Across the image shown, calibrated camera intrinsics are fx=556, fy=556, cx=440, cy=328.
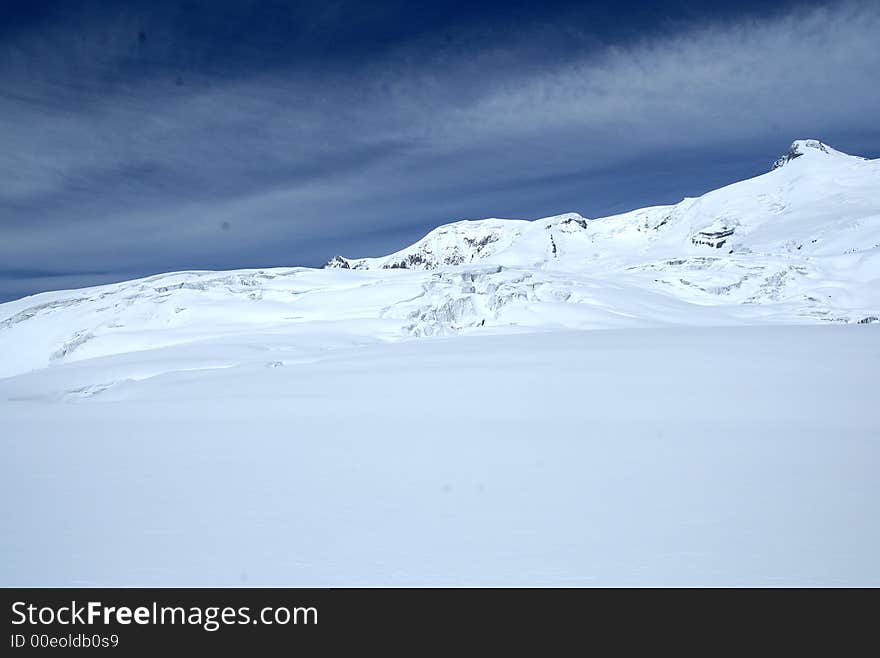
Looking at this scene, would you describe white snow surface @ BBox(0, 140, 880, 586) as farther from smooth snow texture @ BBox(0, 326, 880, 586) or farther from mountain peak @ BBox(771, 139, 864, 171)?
mountain peak @ BBox(771, 139, 864, 171)

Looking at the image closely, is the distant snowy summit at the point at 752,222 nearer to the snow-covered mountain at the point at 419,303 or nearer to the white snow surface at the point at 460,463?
the snow-covered mountain at the point at 419,303

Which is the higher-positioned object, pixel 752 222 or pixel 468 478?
pixel 752 222

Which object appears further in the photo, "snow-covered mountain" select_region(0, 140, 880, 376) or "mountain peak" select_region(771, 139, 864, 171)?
"mountain peak" select_region(771, 139, 864, 171)

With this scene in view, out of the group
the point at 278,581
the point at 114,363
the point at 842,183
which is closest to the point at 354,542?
the point at 278,581

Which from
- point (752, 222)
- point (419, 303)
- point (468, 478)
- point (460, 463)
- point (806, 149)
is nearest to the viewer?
point (468, 478)

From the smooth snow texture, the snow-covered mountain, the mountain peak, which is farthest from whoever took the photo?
the mountain peak

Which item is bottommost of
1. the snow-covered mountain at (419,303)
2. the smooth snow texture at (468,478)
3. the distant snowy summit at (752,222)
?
the smooth snow texture at (468,478)

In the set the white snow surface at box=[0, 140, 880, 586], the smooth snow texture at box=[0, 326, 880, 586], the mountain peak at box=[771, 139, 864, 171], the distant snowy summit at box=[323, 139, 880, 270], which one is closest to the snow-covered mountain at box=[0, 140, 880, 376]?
the white snow surface at box=[0, 140, 880, 586]

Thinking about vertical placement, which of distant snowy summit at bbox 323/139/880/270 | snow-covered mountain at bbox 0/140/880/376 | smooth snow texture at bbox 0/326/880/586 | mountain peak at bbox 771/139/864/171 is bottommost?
smooth snow texture at bbox 0/326/880/586

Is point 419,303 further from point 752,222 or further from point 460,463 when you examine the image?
point 752,222

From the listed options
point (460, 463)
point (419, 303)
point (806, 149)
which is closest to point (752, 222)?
point (806, 149)

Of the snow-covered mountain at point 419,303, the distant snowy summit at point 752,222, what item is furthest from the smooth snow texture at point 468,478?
the distant snowy summit at point 752,222
